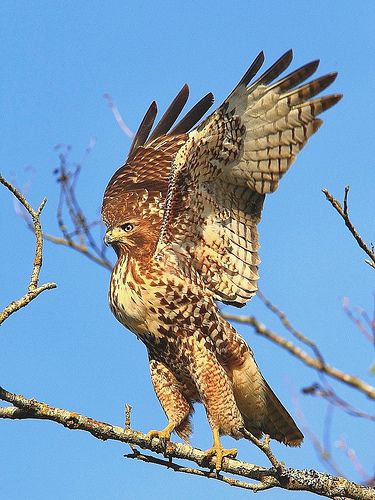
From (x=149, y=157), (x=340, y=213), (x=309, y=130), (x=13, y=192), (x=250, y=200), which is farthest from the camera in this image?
(x=149, y=157)

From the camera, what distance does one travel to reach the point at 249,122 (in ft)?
19.9

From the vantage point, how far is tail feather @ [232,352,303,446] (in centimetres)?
631

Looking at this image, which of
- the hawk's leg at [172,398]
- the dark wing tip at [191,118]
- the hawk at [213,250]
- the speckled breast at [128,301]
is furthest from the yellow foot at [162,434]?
the dark wing tip at [191,118]

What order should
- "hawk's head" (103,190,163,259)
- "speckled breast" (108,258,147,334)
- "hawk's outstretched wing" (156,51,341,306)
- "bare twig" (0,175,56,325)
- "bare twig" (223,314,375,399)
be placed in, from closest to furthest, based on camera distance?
1. "bare twig" (223,314,375,399)
2. "bare twig" (0,175,56,325)
3. "hawk's outstretched wing" (156,51,341,306)
4. "speckled breast" (108,258,147,334)
5. "hawk's head" (103,190,163,259)

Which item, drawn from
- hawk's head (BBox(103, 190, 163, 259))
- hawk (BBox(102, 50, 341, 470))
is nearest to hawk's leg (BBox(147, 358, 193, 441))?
hawk (BBox(102, 50, 341, 470))

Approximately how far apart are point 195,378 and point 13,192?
7.51 ft

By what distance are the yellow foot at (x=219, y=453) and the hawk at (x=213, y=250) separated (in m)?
0.14

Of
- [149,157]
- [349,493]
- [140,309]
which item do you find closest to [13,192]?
[140,309]

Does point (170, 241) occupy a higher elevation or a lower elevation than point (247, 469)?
higher

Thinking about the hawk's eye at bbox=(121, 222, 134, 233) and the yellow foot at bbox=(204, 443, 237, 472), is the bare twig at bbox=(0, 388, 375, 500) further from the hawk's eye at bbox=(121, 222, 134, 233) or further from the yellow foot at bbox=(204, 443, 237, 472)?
the hawk's eye at bbox=(121, 222, 134, 233)

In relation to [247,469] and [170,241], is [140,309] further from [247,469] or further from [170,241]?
[247,469]

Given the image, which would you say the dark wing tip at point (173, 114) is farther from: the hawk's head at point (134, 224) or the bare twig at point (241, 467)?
the bare twig at point (241, 467)

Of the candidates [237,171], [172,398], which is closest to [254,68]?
[237,171]

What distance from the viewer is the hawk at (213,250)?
231 inches
